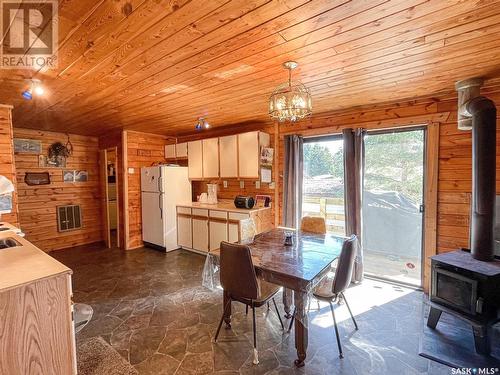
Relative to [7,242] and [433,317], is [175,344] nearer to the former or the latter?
[7,242]

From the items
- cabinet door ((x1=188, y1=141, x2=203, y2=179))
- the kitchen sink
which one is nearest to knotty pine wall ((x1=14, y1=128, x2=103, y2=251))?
cabinet door ((x1=188, y1=141, x2=203, y2=179))

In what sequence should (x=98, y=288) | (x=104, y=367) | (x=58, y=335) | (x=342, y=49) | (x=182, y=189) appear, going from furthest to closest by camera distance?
(x=182, y=189) → (x=98, y=288) → (x=104, y=367) → (x=342, y=49) → (x=58, y=335)

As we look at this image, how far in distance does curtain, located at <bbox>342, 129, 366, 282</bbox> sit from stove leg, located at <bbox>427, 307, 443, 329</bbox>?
3.20 feet

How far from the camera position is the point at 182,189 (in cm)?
508

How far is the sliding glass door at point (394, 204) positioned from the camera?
3270 millimetres

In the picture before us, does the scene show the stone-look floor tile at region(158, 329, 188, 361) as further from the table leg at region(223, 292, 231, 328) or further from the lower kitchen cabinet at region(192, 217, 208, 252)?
the lower kitchen cabinet at region(192, 217, 208, 252)

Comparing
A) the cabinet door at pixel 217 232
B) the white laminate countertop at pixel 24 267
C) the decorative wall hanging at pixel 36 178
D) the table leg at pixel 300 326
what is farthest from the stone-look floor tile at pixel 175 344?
the decorative wall hanging at pixel 36 178

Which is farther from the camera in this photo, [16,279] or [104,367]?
[104,367]

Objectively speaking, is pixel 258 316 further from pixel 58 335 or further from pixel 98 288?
pixel 98 288

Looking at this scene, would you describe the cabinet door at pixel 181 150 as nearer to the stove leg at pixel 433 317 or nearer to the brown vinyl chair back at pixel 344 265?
the brown vinyl chair back at pixel 344 265

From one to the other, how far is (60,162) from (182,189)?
2525mm

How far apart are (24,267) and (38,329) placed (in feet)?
1.24

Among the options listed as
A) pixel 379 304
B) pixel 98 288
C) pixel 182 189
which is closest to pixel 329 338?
pixel 379 304

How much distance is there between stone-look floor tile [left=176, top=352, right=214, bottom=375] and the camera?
1.92 metres
